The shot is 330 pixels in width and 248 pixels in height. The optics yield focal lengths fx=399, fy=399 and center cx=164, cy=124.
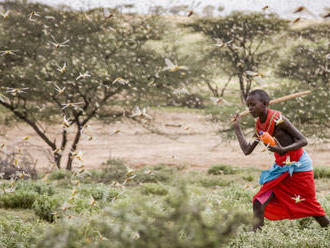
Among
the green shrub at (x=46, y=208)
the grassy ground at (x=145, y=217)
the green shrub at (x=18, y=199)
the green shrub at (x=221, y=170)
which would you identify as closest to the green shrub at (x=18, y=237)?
the grassy ground at (x=145, y=217)

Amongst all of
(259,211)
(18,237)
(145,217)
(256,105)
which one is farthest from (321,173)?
(145,217)

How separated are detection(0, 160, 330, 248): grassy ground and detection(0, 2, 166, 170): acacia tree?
1.88 meters

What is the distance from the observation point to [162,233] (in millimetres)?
1607

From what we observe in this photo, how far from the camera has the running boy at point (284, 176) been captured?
390 centimetres

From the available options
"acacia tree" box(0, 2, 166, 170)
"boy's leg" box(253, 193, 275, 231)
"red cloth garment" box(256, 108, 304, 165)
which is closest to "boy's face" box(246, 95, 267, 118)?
"red cloth garment" box(256, 108, 304, 165)

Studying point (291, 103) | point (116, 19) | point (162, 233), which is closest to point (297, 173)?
point (162, 233)

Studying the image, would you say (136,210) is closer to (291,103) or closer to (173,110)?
(291,103)

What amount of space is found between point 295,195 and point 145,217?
2585 mm

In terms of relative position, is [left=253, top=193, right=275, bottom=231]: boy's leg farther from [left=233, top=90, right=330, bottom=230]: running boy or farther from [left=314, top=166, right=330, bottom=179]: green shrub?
[left=314, top=166, right=330, bottom=179]: green shrub

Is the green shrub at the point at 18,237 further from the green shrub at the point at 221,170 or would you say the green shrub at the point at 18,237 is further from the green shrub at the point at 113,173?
the green shrub at the point at 221,170

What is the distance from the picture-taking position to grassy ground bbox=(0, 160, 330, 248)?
152cm

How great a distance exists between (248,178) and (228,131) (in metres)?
3.08

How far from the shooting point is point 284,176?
3967 mm

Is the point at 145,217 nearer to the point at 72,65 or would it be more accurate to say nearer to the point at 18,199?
the point at 18,199
